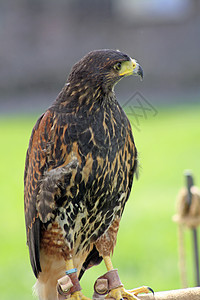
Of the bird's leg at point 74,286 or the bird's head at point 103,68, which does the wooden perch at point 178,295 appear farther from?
the bird's head at point 103,68

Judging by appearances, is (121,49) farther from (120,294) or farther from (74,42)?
(120,294)

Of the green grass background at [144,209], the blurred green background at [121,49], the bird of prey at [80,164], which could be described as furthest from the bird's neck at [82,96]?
the blurred green background at [121,49]

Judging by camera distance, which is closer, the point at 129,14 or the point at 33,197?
the point at 33,197

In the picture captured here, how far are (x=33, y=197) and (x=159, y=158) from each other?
28.6ft

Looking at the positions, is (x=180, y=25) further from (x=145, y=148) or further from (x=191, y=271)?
(x=191, y=271)

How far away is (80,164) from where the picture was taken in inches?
96.0

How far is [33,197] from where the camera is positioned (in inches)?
102

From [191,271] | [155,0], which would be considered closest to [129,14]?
[155,0]

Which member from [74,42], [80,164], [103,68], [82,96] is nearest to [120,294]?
[80,164]

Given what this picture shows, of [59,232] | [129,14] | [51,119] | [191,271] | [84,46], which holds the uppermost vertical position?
[129,14]

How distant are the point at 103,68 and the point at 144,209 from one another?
6235 mm

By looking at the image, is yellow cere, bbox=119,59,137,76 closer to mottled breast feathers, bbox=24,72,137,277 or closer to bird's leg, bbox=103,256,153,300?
mottled breast feathers, bbox=24,72,137,277

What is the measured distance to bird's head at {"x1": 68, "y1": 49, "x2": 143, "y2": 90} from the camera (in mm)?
2381

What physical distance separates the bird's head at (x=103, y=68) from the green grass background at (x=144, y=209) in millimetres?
352
